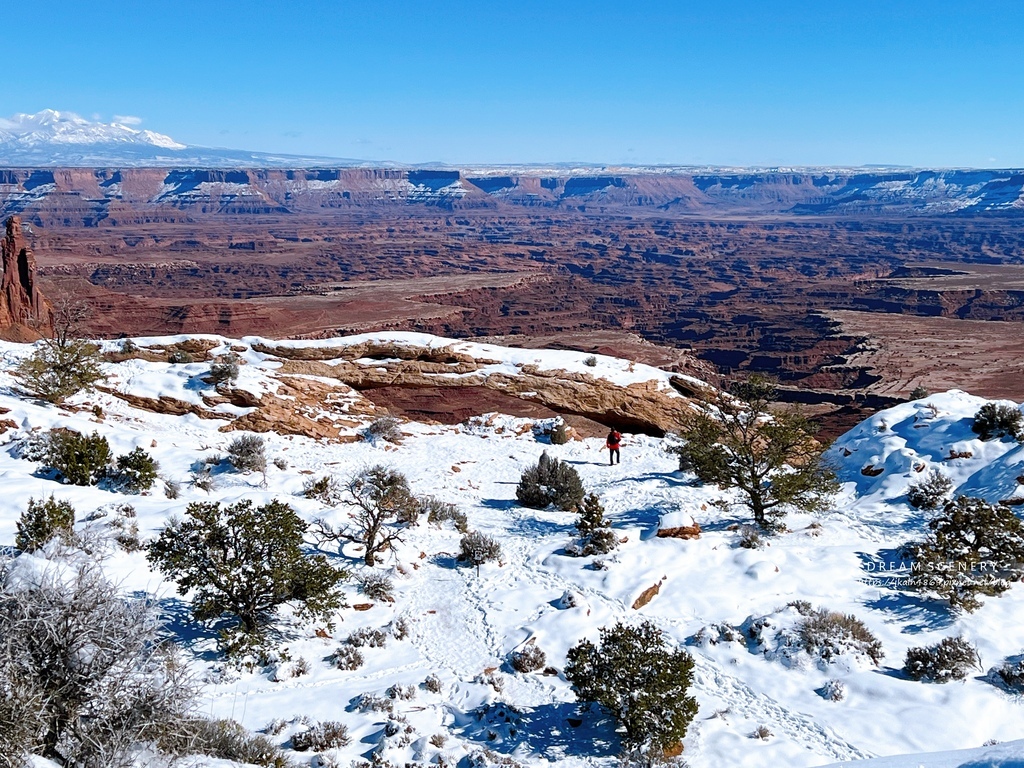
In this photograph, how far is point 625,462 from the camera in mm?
23016

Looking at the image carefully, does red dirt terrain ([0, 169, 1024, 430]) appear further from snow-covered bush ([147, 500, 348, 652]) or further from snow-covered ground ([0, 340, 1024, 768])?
snow-covered bush ([147, 500, 348, 652])

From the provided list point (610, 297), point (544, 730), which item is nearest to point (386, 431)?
point (544, 730)

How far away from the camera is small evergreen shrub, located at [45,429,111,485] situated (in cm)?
1517

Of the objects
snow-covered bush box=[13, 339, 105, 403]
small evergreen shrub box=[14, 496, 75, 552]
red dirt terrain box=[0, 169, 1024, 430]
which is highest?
snow-covered bush box=[13, 339, 105, 403]

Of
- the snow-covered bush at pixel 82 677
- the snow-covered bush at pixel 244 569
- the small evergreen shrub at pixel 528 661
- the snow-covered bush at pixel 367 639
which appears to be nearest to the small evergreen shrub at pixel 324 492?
the snow-covered bush at pixel 244 569

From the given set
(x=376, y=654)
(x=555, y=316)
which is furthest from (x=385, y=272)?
(x=376, y=654)

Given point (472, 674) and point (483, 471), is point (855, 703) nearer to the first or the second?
point (472, 674)

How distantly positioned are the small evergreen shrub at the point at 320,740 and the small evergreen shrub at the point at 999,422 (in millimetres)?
18185

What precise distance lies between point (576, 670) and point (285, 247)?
195728mm

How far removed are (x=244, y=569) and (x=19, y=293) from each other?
42314 millimetres

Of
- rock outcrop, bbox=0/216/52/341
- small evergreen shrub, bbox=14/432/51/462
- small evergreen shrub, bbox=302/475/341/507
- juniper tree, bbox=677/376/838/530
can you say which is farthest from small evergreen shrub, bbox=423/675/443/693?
rock outcrop, bbox=0/216/52/341

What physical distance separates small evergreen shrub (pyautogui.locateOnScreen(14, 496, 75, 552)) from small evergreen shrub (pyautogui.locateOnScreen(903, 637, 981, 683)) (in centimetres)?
1213

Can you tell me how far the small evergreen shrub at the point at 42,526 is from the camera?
1088cm

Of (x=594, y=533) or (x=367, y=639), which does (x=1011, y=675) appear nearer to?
(x=594, y=533)
